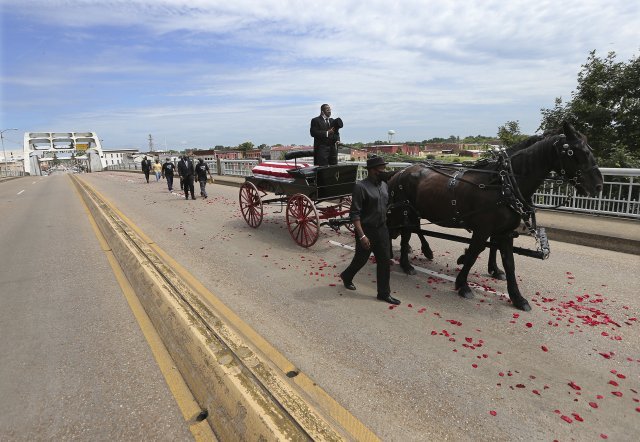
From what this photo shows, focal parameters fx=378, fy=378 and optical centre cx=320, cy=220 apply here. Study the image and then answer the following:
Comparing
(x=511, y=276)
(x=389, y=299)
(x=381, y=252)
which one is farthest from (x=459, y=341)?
(x=381, y=252)

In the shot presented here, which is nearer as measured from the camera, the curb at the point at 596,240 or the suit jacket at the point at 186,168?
the curb at the point at 596,240

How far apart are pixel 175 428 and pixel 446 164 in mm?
4783

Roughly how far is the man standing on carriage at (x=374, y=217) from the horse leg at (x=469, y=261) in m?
0.90

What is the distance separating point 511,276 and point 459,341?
1.29m

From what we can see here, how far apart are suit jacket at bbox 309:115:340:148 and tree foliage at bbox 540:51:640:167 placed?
381 inches

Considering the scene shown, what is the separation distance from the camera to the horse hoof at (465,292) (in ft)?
16.0

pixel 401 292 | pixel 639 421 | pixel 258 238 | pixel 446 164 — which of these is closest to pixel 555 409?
pixel 639 421

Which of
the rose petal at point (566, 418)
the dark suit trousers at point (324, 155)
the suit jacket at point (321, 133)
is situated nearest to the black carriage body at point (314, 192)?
the dark suit trousers at point (324, 155)

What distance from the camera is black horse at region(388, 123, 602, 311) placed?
410 cm

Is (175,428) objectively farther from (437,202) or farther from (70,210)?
(70,210)

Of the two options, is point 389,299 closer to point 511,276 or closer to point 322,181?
point 511,276

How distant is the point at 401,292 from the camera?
5.16 meters

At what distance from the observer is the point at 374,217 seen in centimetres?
469

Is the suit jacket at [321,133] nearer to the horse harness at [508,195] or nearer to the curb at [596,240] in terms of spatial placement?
the horse harness at [508,195]
